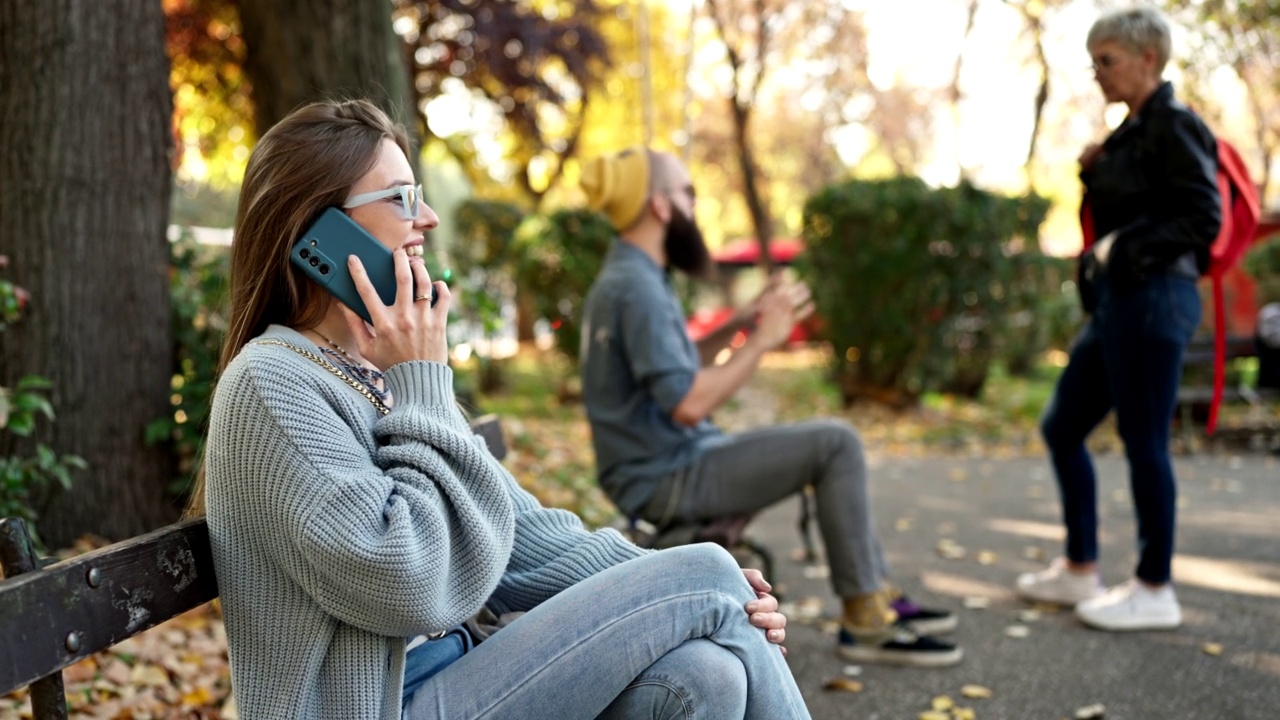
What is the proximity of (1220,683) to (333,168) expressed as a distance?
129 inches

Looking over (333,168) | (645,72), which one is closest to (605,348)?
A: (333,168)

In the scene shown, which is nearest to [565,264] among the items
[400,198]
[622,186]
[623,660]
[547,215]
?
[547,215]

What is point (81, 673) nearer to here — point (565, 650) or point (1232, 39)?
point (565, 650)

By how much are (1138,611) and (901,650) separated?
101 centimetres

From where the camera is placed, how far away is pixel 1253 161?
31406 mm

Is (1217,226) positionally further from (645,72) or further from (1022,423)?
(645,72)

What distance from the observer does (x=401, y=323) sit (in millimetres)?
2184

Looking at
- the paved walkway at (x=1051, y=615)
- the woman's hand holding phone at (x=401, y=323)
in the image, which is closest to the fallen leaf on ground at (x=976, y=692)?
the paved walkway at (x=1051, y=615)

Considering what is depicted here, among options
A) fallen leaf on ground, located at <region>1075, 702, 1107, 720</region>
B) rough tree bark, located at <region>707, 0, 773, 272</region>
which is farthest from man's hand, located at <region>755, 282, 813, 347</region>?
rough tree bark, located at <region>707, 0, 773, 272</region>

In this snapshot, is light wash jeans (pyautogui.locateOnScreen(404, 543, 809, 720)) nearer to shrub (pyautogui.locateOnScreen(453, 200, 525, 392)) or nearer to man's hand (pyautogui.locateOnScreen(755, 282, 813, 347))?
man's hand (pyautogui.locateOnScreen(755, 282, 813, 347))

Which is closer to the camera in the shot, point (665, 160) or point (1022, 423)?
point (665, 160)

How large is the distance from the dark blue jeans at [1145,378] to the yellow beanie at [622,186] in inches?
70.3

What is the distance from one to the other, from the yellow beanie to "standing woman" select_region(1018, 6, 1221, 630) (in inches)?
68.0

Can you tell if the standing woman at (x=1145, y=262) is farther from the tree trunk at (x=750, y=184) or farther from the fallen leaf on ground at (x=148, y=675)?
the tree trunk at (x=750, y=184)
